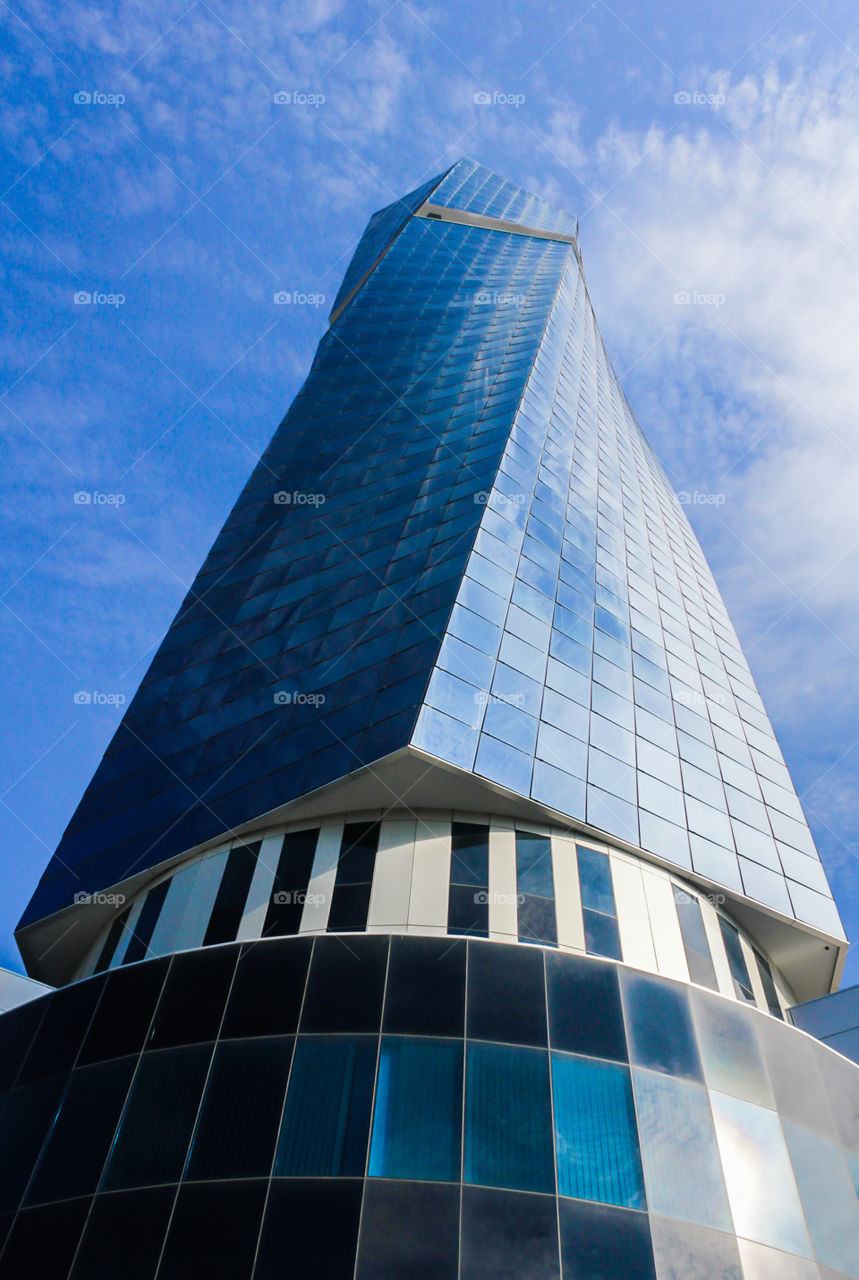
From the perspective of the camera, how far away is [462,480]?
38.4m

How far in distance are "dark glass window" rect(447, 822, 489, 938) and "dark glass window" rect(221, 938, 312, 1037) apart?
3674mm

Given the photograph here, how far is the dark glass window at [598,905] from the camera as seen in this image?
2248cm

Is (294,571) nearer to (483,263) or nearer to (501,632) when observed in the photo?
(501,632)

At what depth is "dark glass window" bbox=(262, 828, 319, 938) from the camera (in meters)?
23.0

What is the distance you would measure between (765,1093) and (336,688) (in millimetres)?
15348

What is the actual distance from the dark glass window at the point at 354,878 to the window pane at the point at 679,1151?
7057mm

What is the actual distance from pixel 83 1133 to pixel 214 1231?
400 centimetres

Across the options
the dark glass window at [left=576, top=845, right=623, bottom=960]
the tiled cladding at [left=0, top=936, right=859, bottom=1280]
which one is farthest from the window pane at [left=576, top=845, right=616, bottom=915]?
the tiled cladding at [left=0, top=936, right=859, bottom=1280]
